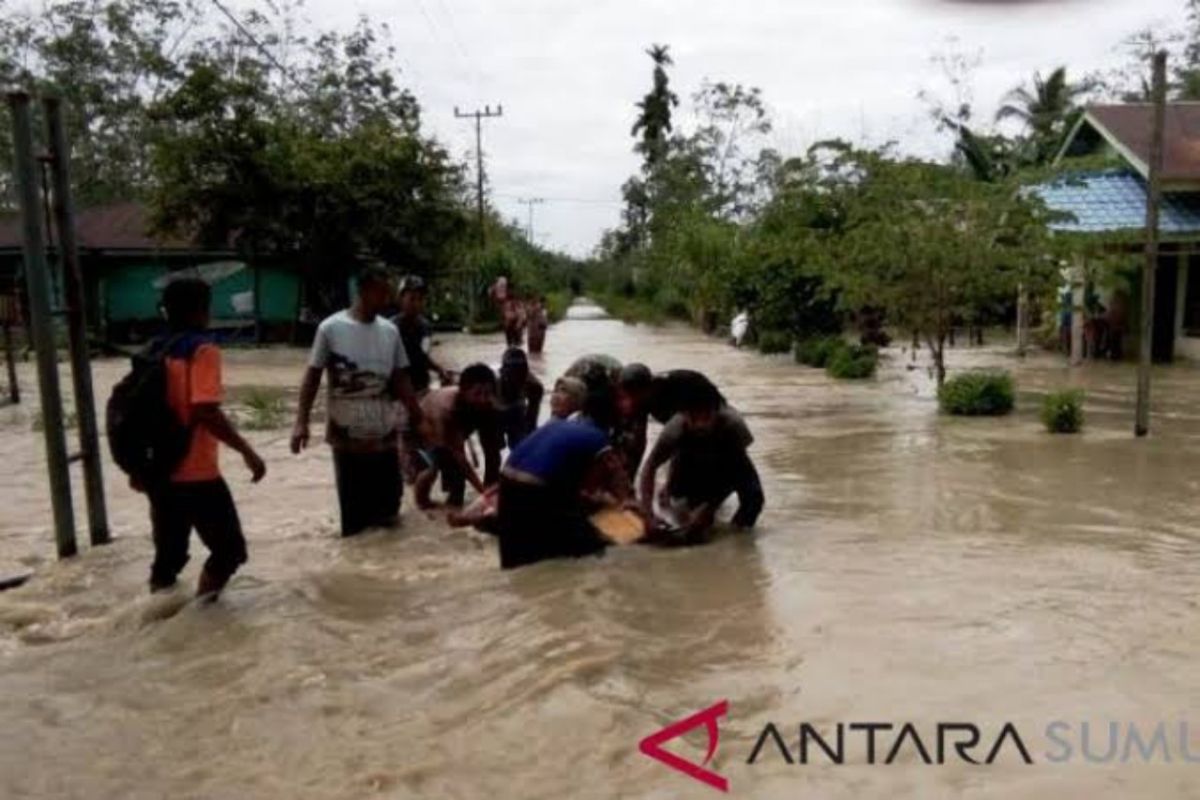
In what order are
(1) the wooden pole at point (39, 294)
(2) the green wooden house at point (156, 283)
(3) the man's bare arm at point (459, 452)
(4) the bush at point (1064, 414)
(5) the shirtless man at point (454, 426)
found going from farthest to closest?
1. (2) the green wooden house at point (156, 283)
2. (4) the bush at point (1064, 414)
3. (3) the man's bare arm at point (459, 452)
4. (5) the shirtless man at point (454, 426)
5. (1) the wooden pole at point (39, 294)

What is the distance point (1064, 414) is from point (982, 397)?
5.70ft

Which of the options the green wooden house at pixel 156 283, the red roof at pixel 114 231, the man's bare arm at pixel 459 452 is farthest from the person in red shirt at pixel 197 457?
the green wooden house at pixel 156 283

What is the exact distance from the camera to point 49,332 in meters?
6.11

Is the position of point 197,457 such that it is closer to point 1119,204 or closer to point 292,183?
point 1119,204

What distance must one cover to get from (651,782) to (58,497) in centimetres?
422

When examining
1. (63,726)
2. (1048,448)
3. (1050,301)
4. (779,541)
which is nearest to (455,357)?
(1050,301)

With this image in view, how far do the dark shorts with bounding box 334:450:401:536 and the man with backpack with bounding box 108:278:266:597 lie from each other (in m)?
1.31

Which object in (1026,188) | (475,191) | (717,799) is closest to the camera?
(717,799)

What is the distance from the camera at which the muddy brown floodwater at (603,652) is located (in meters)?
3.55

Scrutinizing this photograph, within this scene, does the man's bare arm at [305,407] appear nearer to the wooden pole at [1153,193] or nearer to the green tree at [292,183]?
the wooden pole at [1153,193]

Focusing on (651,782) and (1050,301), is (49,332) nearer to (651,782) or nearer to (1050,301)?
(651,782)

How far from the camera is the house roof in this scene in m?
19.4

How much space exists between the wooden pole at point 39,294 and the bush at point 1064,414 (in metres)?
9.00

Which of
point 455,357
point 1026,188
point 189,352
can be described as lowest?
point 455,357
